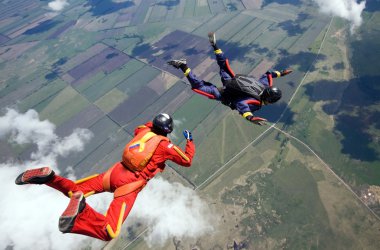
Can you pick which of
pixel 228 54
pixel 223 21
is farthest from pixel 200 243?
pixel 223 21

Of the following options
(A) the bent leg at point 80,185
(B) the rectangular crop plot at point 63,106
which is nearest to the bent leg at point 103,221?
(A) the bent leg at point 80,185

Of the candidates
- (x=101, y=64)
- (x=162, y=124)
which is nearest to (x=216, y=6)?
(x=101, y=64)

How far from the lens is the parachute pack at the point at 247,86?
53.9ft

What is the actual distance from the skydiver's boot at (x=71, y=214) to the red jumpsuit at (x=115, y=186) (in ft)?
1.42

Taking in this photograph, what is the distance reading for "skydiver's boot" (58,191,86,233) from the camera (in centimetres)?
924

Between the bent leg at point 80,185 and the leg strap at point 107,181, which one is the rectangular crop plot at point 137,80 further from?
the leg strap at point 107,181

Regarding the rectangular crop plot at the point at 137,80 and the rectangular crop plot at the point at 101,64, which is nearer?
the rectangular crop plot at the point at 137,80

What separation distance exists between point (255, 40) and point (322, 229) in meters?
74.4

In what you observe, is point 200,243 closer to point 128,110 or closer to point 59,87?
point 128,110

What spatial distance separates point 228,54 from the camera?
108 meters

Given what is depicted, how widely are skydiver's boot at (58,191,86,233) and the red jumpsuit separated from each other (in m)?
0.43

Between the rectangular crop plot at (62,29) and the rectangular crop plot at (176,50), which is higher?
the rectangular crop plot at (176,50)

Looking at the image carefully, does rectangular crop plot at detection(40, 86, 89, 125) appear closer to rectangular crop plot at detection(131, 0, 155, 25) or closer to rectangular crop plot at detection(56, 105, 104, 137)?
rectangular crop plot at detection(56, 105, 104, 137)

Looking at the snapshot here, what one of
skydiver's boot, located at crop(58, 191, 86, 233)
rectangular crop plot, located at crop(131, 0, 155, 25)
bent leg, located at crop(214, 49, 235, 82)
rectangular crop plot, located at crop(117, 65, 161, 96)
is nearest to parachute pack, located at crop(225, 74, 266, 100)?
bent leg, located at crop(214, 49, 235, 82)
